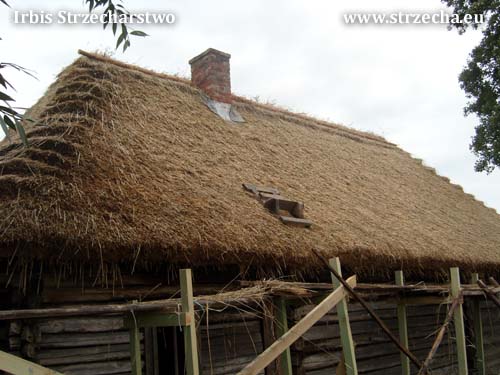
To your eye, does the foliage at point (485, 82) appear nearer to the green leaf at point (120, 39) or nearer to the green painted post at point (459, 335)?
the green painted post at point (459, 335)

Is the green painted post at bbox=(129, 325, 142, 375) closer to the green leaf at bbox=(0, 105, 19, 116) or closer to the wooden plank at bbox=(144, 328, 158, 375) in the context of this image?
the wooden plank at bbox=(144, 328, 158, 375)

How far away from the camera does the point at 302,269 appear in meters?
6.64

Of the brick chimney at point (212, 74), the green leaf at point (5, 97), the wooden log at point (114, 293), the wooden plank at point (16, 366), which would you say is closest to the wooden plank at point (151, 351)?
the wooden log at point (114, 293)

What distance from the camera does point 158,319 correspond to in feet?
14.5

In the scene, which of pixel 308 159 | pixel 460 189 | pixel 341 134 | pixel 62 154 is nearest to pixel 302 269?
pixel 62 154

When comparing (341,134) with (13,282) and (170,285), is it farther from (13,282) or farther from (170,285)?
(13,282)

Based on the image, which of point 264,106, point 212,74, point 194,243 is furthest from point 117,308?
point 264,106

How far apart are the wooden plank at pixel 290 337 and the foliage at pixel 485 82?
36.7 feet

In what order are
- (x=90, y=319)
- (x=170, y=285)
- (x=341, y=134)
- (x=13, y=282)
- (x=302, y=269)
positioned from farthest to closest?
(x=341, y=134)
(x=302, y=269)
(x=170, y=285)
(x=90, y=319)
(x=13, y=282)

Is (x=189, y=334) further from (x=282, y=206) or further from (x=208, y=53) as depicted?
(x=208, y=53)

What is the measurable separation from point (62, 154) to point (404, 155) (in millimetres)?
11120

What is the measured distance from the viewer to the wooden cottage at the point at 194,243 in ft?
16.3

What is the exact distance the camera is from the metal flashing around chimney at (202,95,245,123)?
10.0 metres

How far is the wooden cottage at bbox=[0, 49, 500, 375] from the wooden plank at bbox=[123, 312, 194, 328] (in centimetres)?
2
